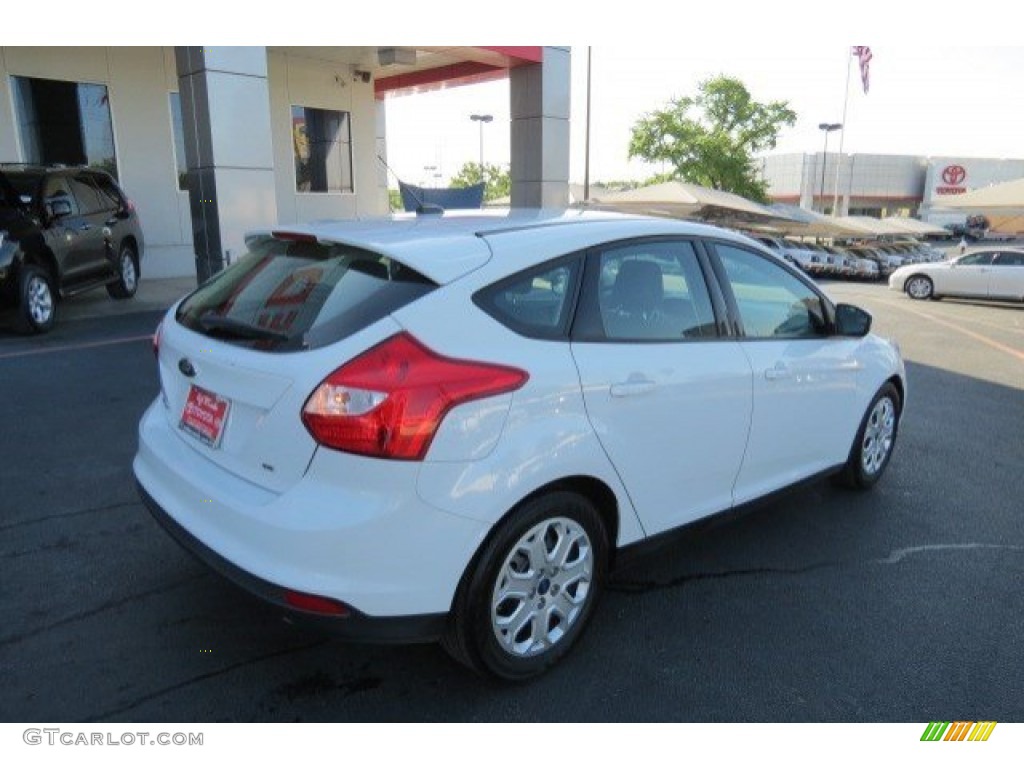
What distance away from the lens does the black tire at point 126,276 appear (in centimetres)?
1072

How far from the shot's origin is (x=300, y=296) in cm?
267

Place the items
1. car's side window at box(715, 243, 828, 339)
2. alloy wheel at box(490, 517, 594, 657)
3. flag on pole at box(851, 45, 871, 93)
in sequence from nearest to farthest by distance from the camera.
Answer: alloy wheel at box(490, 517, 594, 657) < car's side window at box(715, 243, 828, 339) < flag on pole at box(851, 45, 871, 93)

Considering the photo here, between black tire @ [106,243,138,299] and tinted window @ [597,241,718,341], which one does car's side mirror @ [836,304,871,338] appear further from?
black tire @ [106,243,138,299]

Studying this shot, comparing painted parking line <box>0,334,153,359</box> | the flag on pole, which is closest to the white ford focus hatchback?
painted parking line <box>0,334,153,359</box>

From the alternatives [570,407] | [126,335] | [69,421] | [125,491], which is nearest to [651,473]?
[570,407]

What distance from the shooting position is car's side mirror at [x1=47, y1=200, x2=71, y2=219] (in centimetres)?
884

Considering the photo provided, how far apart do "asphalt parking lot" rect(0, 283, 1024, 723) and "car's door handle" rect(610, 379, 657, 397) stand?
34.7 inches

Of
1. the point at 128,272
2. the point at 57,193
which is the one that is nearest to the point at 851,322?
the point at 57,193

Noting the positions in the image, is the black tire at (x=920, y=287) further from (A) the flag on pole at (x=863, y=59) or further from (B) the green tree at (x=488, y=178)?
(B) the green tree at (x=488, y=178)

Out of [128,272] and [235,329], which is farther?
[128,272]

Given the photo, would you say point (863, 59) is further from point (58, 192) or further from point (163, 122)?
point (58, 192)

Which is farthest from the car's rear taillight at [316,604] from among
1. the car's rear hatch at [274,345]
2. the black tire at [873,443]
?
the black tire at [873,443]

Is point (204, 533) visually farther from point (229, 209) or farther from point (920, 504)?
point (229, 209)

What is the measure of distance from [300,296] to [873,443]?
11.3 ft
